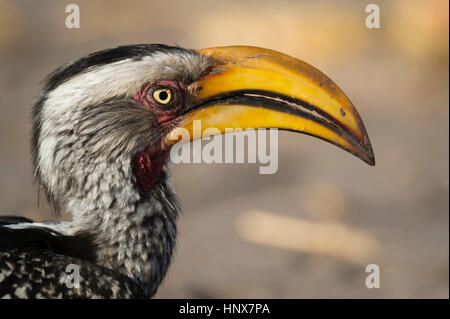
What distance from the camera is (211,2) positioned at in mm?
11797

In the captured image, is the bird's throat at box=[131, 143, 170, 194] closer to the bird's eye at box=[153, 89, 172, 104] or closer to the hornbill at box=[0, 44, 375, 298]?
the hornbill at box=[0, 44, 375, 298]

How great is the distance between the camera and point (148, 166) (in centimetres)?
350

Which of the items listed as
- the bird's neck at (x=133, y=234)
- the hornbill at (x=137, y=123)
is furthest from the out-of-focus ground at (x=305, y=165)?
the hornbill at (x=137, y=123)

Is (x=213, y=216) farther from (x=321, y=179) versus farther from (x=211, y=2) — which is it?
(x=211, y=2)

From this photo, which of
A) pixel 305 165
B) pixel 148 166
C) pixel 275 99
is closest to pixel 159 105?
pixel 148 166

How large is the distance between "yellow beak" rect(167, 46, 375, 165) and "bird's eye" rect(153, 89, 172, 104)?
136 mm

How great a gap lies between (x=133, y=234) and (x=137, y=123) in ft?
1.90

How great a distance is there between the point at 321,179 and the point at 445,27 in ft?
12.2

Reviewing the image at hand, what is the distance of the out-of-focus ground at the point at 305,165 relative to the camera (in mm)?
6746

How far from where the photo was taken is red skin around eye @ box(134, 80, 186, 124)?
3422 millimetres

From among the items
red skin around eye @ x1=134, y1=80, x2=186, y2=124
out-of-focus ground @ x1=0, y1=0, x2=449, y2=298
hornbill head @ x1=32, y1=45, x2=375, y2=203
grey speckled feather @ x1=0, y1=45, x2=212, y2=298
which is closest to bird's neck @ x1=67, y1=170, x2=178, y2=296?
grey speckled feather @ x1=0, y1=45, x2=212, y2=298

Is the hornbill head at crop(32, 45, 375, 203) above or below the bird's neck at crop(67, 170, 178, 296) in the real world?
above

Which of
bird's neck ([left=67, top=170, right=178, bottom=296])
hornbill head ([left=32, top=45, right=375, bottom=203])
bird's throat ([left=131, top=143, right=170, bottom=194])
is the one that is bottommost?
bird's neck ([left=67, top=170, right=178, bottom=296])
